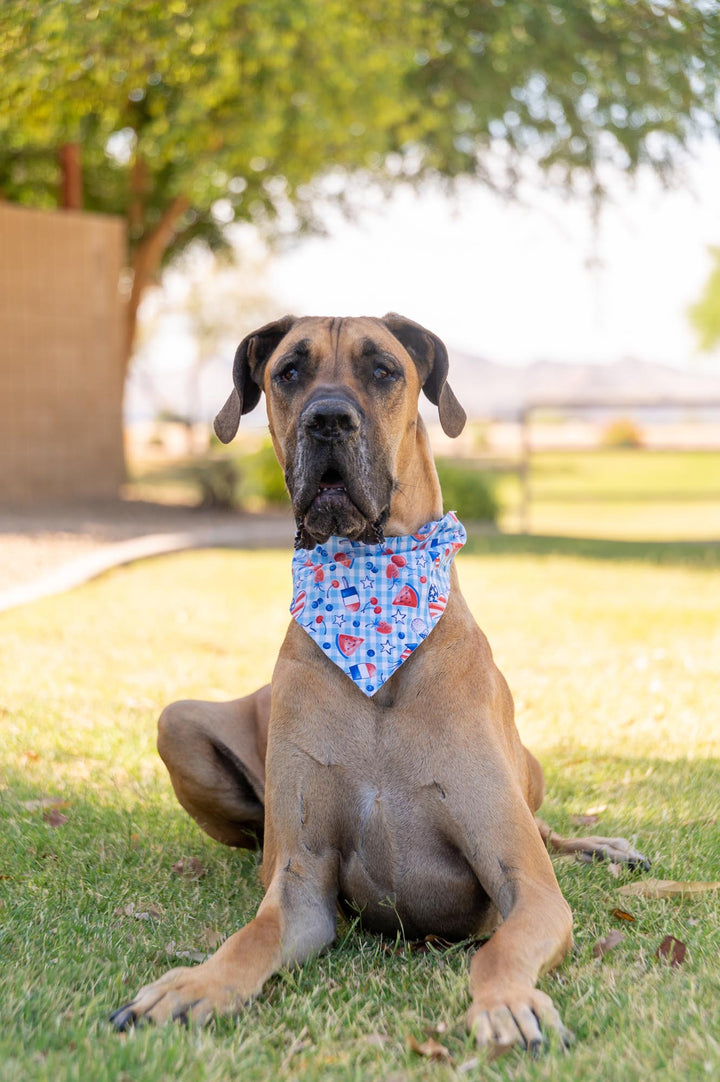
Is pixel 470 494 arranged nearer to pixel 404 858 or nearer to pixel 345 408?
pixel 345 408

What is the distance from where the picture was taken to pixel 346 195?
2062cm

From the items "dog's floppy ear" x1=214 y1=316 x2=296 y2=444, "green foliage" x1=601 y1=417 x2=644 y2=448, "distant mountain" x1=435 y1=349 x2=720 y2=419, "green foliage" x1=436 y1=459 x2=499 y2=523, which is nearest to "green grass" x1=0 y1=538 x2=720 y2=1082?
"dog's floppy ear" x1=214 y1=316 x2=296 y2=444

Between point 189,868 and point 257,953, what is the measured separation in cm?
117

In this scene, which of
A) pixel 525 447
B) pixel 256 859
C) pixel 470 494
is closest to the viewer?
pixel 256 859

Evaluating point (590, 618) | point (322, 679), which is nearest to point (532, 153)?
point (590, 618)

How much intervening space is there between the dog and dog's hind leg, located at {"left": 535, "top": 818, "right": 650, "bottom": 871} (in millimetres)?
445

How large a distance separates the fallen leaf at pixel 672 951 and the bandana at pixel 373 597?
1.08 meters

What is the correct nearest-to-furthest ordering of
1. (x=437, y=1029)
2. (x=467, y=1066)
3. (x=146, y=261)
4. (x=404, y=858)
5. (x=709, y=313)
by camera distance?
(x=467, y=1066), (x=437, y=1029), (x=404, y=858), (x=146, y=261), (x=709, y=313)

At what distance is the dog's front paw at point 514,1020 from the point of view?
254 cm

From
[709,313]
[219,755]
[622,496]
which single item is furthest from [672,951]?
[709,313]

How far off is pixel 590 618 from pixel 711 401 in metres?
8.57

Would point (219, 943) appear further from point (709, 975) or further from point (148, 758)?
point (148, 758)

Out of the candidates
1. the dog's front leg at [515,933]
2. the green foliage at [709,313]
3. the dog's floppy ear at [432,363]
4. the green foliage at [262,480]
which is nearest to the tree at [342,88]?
the green foliage at [262,480]

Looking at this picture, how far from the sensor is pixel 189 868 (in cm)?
402
